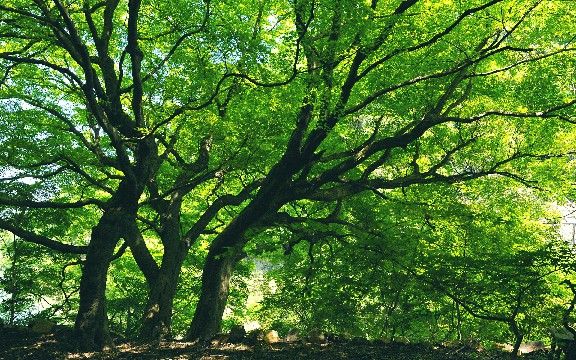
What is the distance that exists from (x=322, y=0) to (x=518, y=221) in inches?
360

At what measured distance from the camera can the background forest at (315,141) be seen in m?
8.02

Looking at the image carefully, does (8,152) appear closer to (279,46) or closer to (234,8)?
(234,8)

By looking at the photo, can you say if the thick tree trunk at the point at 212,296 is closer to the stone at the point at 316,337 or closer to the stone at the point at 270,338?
the stone at the point at 270,338

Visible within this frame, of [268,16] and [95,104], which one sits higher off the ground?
[268,16]

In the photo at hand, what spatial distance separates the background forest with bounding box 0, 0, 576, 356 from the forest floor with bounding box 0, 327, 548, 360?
23.2 inches

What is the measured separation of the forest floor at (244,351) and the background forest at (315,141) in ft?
1.93

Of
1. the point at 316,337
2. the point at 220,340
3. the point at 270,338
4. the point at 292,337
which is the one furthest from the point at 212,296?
the point at 316,337

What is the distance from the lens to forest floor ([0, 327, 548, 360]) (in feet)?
24.4

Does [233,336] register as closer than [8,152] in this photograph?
Yes

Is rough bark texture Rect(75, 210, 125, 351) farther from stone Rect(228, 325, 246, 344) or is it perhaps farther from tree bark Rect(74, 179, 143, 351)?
stone Rect(228, 325, 246, 344)

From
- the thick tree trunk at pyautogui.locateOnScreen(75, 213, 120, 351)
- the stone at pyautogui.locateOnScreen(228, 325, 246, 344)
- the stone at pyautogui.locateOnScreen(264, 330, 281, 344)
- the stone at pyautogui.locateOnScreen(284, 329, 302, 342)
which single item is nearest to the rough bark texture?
the thick tree trunk at pyautogui.locateOnScreen(75, 213, 120, 351)

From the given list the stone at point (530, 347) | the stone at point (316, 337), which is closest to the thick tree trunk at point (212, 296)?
the stone at point (316, 337)

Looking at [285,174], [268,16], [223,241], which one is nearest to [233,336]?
[223,241]

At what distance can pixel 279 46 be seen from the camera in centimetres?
1255
